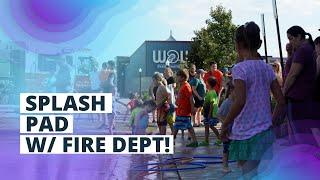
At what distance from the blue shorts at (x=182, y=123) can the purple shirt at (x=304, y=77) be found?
335cm

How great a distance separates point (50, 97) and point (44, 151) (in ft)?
2.80

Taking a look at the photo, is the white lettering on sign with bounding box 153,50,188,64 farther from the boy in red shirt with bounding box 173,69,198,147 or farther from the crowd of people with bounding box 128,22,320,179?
the boy in red shirt with bounding box 173,69,198,147

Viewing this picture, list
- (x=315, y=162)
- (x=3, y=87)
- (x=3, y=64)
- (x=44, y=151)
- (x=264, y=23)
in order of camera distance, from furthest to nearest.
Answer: (x=3, y=87)
(x=3, y=64)
(x=264, y=23)
(x=44, y=151)
(x=315, y=162)

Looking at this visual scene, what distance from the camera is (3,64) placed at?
39.9 ft

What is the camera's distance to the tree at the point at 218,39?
28078 mm

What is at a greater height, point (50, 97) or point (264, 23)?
point (264, 23)

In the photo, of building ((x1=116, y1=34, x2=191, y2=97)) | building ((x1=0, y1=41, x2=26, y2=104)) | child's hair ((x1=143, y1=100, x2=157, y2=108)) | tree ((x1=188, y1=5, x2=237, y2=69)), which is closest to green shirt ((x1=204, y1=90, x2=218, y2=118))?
child's hair ((x1=143, y1=100, x2=157, y2=108))

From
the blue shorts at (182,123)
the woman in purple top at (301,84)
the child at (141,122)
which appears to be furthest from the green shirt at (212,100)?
the woman in purple top at (301,84)

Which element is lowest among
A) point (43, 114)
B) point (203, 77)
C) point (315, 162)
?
point (315, 162)

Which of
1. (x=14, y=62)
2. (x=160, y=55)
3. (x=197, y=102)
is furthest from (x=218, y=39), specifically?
(x=14, y=62)

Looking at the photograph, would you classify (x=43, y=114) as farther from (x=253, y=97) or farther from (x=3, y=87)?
(x=3, y=87)

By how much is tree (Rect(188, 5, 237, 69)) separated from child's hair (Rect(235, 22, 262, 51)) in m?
22.9

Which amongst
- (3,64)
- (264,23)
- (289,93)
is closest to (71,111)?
(289,93)

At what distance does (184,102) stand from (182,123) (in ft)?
1.09
